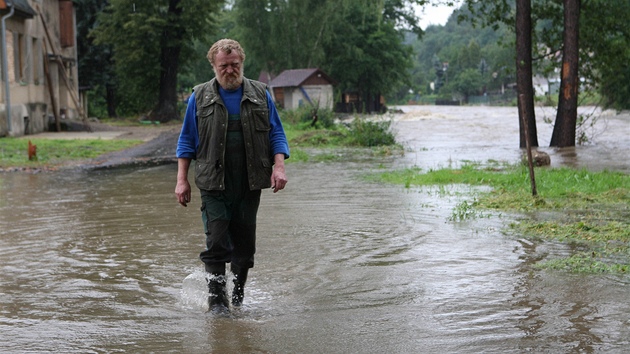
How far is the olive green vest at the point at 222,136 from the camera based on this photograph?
6.29m

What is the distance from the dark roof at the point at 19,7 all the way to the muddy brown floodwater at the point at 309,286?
17782 millimetres

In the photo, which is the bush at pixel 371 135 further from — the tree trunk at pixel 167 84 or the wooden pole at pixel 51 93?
the tree trunk at pixel 167 84

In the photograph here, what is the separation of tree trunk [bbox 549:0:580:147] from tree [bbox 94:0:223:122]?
2679cm

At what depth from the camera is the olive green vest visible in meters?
6.29

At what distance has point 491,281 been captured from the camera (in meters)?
7.26

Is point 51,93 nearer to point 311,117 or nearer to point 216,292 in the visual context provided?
point 311,117

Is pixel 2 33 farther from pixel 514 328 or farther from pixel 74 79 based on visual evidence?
pixel 514 328

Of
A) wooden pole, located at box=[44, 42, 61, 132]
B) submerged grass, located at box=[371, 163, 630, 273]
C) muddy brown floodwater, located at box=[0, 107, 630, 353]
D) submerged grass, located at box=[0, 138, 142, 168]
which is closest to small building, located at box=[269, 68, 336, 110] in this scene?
wooden pole, located at box=[44, 42, 61, 132]

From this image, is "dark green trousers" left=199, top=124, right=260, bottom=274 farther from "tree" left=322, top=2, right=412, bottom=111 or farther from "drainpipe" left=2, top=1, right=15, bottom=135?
"tree" left=322, top=2, right=412, bottom=111

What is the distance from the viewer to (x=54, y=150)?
24.6m

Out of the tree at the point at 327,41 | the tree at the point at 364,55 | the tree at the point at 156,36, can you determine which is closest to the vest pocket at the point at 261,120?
the tree at the point at 156,36

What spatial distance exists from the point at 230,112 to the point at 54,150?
1941 centimetres

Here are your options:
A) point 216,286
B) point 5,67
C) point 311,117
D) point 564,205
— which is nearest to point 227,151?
point 216,286

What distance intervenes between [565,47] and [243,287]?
710 inches
